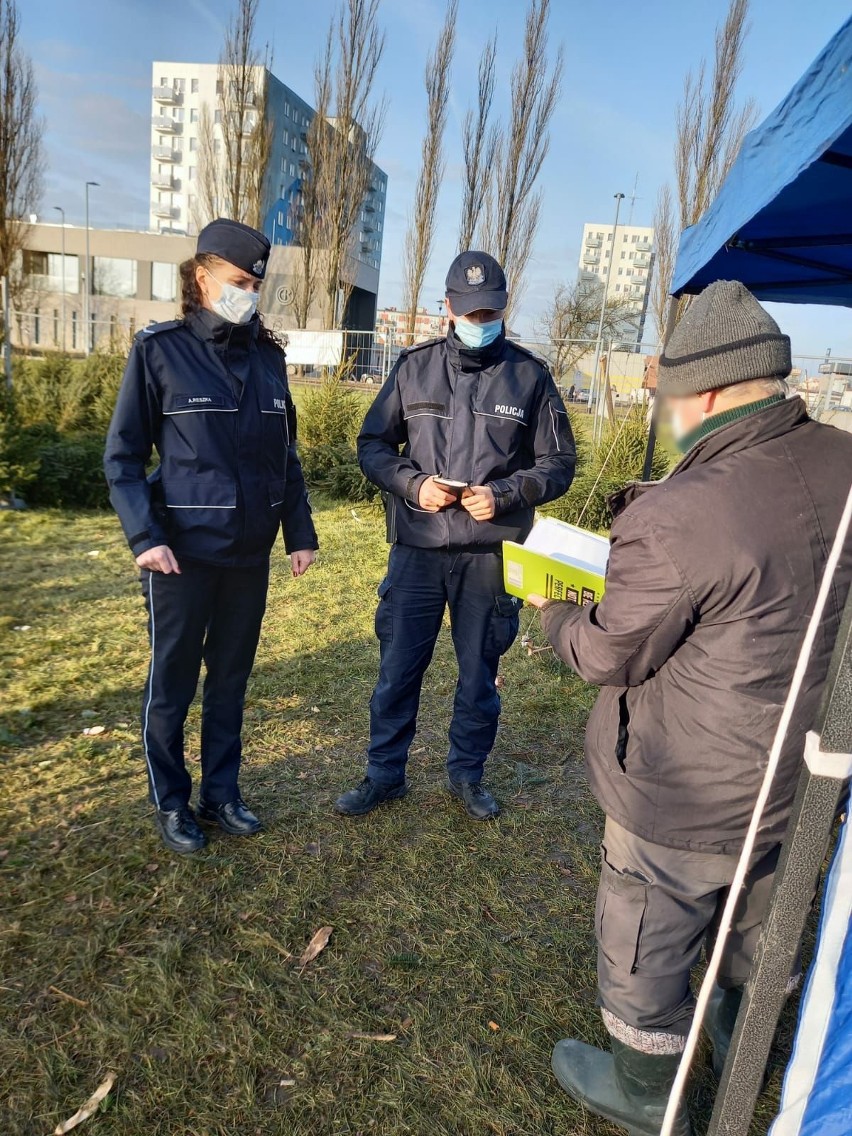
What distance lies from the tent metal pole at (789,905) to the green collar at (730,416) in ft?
1.62

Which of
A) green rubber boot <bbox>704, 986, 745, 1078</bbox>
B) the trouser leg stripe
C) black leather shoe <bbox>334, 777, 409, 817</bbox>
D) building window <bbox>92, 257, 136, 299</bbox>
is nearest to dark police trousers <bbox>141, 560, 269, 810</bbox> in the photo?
the trouser leg stripe

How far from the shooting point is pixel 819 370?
466 inches

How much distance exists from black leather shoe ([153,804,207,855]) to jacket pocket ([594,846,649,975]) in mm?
1623

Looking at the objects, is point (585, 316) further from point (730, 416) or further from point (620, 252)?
point (620, 252)

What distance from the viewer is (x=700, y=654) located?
144cm

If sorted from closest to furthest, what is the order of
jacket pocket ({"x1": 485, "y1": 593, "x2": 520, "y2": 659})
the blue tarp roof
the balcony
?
1. the blue tarp roof
2. jacket pocket ({"x1": 485, "y1": 593, "x2": 520, "y2": 659})
3. the balcony

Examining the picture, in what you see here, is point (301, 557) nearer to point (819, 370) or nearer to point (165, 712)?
point (165, 712)

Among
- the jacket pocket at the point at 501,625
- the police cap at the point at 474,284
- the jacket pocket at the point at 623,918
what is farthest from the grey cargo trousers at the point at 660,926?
the police cap at the point at 474,284

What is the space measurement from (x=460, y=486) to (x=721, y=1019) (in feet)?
5.79

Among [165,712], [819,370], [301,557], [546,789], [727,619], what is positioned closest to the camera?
[727,619]

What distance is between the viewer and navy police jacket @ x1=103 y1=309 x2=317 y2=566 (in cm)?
236

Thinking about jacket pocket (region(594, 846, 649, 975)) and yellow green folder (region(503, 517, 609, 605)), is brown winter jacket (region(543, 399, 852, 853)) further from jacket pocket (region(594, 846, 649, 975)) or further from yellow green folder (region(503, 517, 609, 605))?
yellow green folder (region(503, 517, 609, 605))

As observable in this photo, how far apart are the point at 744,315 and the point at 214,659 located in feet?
6.80

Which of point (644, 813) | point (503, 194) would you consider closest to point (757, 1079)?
point (644, 813)
